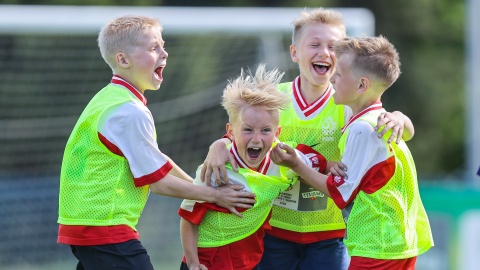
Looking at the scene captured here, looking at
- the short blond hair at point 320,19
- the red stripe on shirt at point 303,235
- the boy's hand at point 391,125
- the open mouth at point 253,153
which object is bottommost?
the red stripe on shirt at point 303,235

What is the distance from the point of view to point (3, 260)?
1087 centimetres

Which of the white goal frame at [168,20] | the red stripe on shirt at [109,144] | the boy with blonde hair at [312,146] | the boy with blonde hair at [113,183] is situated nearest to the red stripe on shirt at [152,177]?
the boy with blonde hair at [113,183]

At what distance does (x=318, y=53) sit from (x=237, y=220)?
0.97m

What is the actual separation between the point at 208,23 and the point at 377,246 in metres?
6.55

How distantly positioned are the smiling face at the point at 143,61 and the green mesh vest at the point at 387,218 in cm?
102

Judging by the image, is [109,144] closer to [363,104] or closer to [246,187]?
[246,187]

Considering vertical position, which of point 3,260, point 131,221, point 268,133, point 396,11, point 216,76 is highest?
point 396,11

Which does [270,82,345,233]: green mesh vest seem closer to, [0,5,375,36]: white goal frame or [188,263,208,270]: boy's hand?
[188,263,208,270]: boy's hand

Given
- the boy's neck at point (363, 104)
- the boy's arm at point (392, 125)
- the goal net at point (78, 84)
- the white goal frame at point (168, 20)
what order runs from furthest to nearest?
1. the goal net at point (78, 84)
2. the white goal frame at point (168, 20)
3. the boy's neck at point (363, 104)
4. the boy's arm at point (392, 125)

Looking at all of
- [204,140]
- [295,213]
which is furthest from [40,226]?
[295,213]

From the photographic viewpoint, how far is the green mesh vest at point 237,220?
188 inches

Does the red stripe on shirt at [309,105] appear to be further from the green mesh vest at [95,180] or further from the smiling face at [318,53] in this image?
the green mesh vest at [95,180]

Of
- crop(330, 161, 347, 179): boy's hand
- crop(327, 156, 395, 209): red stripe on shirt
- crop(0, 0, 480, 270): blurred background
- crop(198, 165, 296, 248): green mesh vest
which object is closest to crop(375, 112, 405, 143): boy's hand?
crop(327, 156, 395, 209): red stripe on shirt

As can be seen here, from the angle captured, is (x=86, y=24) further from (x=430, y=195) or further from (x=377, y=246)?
(x=377, y=246)
